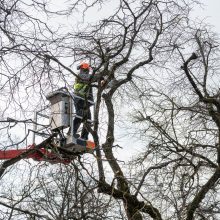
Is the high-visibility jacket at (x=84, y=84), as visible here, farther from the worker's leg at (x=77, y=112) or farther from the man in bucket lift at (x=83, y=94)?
the worker's leg at (x=77, y=112)

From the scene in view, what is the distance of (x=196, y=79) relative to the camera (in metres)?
7.82

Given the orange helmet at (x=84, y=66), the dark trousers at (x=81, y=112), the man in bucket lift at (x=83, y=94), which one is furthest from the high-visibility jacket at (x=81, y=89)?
the orange helmet at (x=84, y=66)

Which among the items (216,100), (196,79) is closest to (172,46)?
(196,79)

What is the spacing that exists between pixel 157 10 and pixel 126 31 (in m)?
0.54

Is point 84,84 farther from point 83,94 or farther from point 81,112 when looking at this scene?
point 81,112

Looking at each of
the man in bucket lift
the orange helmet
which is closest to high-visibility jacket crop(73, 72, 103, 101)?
the man in bucket lift

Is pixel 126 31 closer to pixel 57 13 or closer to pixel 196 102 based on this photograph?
pixel 196 102

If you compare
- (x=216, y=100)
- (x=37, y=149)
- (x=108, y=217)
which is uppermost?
(x=216, y=100)

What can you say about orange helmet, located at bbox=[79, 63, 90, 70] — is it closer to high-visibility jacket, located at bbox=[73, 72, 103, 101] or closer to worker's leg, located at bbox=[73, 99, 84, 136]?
high-visibility jacket, located at bbox=[73, 72, 103, 101]

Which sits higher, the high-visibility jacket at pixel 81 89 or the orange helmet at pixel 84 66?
the orange helmet at pixel 84 66

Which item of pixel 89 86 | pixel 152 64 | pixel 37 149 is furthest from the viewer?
pixel 152 64

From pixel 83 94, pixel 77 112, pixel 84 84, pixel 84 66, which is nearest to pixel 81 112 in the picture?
pixel 77 112

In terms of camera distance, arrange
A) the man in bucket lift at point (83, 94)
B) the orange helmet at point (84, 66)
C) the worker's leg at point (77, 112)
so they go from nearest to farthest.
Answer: the man in bucket lift at point (83, 94) < the worker's leg at point (77, 112) < the orange helmet at point (84, 66)

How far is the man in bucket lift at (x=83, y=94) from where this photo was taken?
25.1 ft
